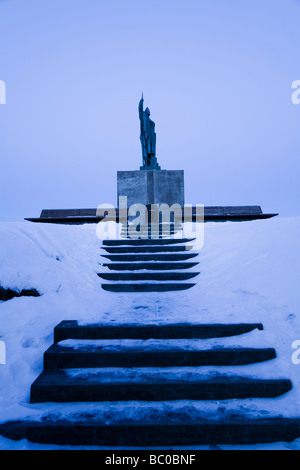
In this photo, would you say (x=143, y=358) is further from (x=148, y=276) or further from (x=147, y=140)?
(x=147, y=140)

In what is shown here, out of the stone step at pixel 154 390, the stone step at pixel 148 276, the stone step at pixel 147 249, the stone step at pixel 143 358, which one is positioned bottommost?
the stone step at pixel 154 390

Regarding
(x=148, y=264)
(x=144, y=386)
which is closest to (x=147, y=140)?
(x=148, y=264)

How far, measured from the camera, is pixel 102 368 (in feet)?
8.45

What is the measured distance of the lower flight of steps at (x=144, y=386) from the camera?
202 centimetres

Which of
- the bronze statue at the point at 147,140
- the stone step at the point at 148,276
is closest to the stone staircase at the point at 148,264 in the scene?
the stone step at the point at 148,276

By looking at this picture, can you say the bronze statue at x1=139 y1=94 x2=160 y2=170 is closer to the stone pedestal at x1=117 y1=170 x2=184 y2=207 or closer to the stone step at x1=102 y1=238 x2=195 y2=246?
the stone pedestal at x1=117 y1=170 x2=184 y2=207

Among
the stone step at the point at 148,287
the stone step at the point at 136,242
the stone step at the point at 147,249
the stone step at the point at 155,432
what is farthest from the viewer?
the stone step at the point at 136,242

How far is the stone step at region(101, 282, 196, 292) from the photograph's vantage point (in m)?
4.29

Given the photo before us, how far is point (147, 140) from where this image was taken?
11219 millimetres

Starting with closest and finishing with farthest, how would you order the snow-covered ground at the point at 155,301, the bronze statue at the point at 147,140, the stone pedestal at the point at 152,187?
the snow-covered ground at the point at 155,301, the stone pedestal at the point at 152,187, the bronze statue at the point at 147,140

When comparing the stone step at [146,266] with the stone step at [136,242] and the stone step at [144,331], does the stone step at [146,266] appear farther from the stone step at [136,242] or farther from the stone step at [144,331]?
the stone step at [144,331]

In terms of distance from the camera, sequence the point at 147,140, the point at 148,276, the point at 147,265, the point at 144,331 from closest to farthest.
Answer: the point at 144,331 → the point at 148,276 → the point at 147,265 → the point at 147,140

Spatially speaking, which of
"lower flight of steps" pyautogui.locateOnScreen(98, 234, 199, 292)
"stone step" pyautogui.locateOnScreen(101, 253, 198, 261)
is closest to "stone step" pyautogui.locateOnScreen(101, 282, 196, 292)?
"lower flight of steps" pyautogui.locateOnScreen(98, 234, 199, 292)

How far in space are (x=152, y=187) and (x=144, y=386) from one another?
361 inches
